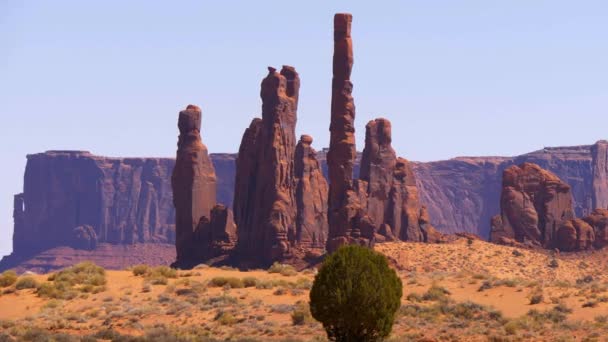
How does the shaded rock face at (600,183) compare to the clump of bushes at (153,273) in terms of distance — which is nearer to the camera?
the clump of bushes at (153,273)

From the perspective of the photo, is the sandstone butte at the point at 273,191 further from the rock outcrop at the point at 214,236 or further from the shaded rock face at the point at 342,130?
the shaded rock face at the point at 342,130

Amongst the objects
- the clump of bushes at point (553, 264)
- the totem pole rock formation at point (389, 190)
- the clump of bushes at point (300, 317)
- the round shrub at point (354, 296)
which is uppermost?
the totem pole rock formation at point (389, 190)

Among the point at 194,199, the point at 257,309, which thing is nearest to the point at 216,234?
the point at 194,199

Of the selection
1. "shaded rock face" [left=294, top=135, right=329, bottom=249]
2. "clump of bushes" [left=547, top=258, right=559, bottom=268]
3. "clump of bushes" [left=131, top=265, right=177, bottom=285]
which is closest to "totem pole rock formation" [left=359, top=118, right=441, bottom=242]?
"shaded rock face" [left=294, top=135, right=329, bottom=249]

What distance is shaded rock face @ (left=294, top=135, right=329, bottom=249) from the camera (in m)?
102

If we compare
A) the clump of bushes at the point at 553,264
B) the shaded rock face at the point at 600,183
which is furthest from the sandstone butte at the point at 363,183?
the shaded rock face at the point at 600,183

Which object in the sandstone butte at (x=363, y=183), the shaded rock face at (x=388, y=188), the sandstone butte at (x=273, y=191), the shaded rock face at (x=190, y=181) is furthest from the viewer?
the shaded rock face at (x=388, y=188)

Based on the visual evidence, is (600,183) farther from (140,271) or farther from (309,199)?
(140,271)

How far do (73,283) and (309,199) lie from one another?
51.9 m

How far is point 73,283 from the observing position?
2135 inches

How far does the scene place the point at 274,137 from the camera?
9688 centimetres

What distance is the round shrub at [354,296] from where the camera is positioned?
3678 centimetres

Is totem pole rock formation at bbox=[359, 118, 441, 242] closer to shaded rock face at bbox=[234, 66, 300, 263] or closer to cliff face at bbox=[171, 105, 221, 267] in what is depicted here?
shaded rock face at bbox=[234, 66, 300, 263]

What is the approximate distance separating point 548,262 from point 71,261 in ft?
409
